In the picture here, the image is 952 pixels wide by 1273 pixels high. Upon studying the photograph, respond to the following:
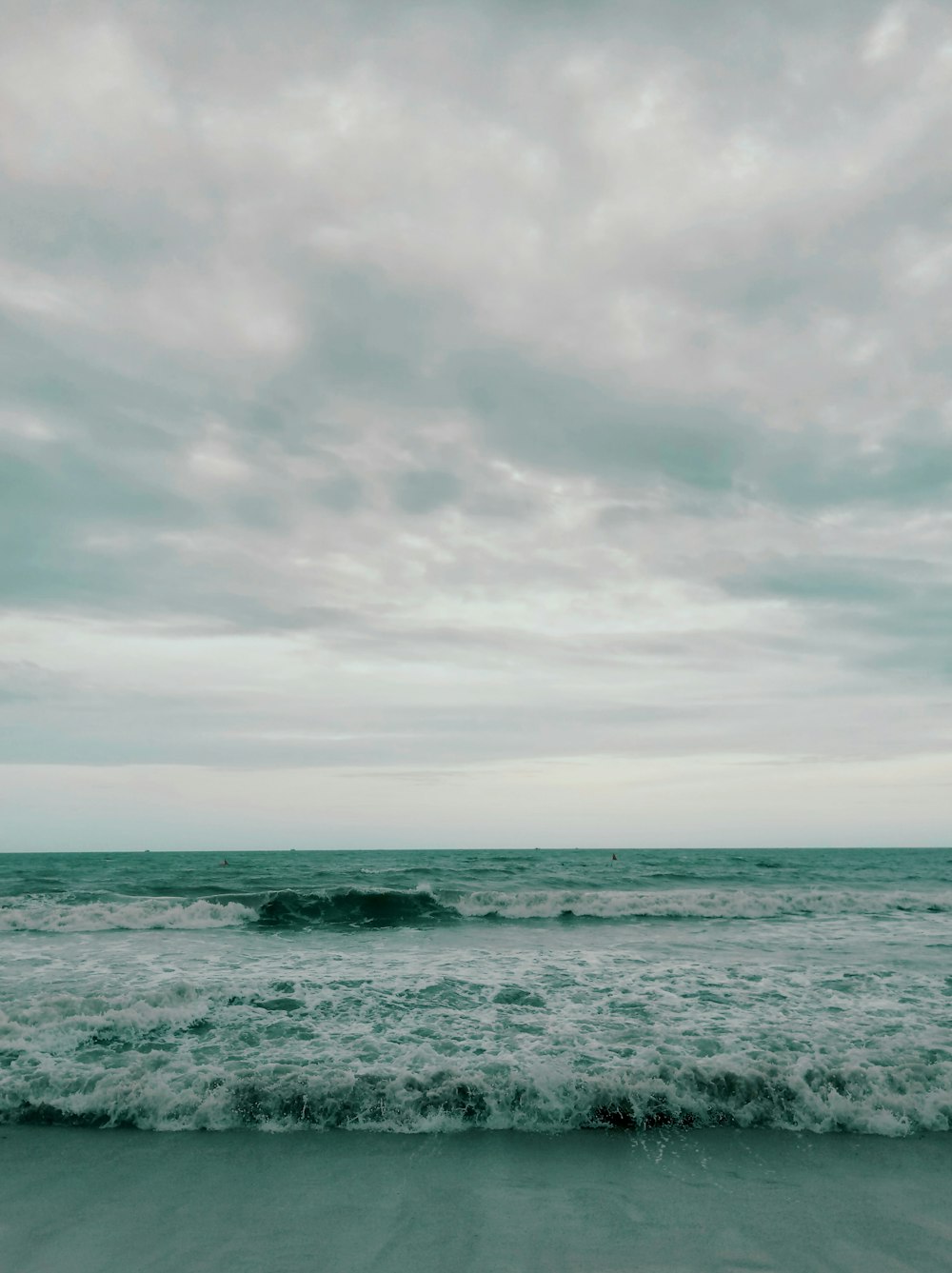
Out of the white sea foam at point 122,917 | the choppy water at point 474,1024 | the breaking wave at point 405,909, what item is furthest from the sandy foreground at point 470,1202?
the white sea foam at point 122,917

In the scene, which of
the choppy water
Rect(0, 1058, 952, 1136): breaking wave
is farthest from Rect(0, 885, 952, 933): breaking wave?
Rect(0, 1058, 952, 1136): breaking wave

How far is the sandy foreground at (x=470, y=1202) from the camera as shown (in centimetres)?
530

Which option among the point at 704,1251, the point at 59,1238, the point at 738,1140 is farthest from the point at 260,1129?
the point at 738,1140

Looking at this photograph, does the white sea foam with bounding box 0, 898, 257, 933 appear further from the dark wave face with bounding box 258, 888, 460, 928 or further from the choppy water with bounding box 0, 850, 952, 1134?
the dark wave face with bounding box 258, 888, 460, 928

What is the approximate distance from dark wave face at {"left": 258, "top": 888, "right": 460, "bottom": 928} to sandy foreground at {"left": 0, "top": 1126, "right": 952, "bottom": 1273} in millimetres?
16974

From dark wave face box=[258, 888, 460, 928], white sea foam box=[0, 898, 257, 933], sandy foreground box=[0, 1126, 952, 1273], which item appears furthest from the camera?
dark wave face box=[258, 888, 460, 928]

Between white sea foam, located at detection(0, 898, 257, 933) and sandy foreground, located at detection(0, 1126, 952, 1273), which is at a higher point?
sandy foreground, located at detection(0, 1126, 952, 1273)

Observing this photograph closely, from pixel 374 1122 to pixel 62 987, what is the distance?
347 inches

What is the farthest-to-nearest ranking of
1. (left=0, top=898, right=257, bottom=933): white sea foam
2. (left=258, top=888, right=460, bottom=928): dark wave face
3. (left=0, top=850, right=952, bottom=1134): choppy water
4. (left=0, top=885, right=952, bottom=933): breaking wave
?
(left=258, top=888, right=460, bottom=928): dark wave face
(left=0, top=885, right=952, bottom=933): breaking wave
(left=0, top=898, right=257, bottom=933): white sea foam
(left=0, top=850, right=952, bottom=1134): choppy water

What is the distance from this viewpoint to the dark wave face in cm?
2417

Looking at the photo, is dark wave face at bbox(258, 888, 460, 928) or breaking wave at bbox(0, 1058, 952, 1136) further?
dark wave face at bbox(258, 888, 460, 928)

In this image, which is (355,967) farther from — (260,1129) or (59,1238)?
(59,1238)

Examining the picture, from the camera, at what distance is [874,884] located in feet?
143

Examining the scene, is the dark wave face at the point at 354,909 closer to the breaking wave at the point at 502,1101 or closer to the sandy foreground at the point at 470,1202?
the breaking wave at the point at 502,1101
